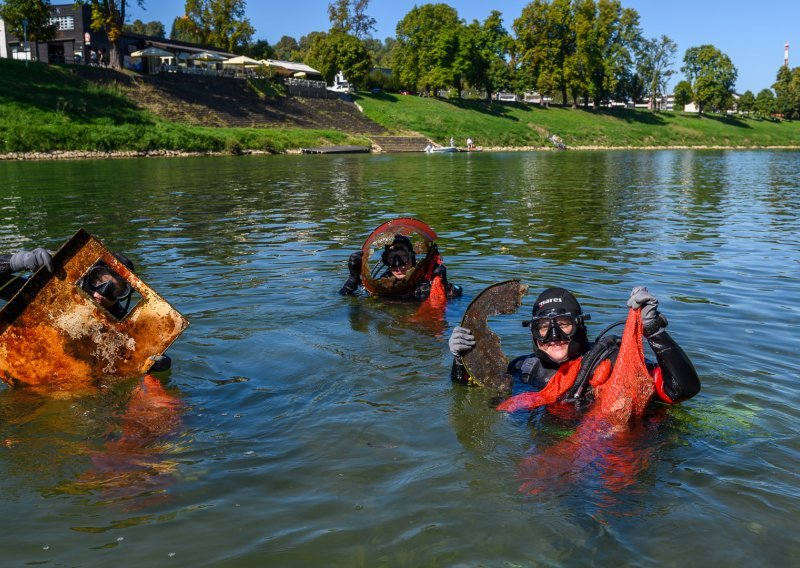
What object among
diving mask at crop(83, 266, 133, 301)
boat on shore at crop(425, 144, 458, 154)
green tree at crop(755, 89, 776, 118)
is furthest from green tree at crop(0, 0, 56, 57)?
green tree at crop(755, 89, 776, 118)

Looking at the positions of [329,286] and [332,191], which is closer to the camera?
[329,286]

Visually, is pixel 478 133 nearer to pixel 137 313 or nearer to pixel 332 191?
pixel 332 191

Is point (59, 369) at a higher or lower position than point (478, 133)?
lower

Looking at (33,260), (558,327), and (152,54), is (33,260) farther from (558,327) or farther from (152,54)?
(152,54)

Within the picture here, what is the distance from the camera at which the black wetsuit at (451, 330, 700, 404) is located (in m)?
5.54

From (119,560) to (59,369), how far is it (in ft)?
10.6

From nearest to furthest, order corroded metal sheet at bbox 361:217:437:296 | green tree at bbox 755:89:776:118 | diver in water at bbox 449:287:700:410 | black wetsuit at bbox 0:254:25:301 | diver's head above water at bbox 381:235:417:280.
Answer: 1. diver in water at bbox 449:287:700:410
2. black wetsuit at bbox 0:254:25:301
3. corroded metal sheet at bbox 361:217:437:296
4. diver's head above water at bbox 381:235:417:280
5. green tree at bbox 755:89:776:118

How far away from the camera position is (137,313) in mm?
6766

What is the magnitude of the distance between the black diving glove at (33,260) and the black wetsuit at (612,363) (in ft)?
12.6

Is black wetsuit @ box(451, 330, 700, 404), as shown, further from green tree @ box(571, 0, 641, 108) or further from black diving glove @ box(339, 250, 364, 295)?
green tree @ box(571, 0, 641, 108)

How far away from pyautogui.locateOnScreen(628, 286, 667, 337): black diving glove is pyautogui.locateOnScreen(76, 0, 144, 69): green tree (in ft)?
Answer: 191

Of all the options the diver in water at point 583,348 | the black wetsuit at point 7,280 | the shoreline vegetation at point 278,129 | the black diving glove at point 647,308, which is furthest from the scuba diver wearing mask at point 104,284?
the shoreline vegetation at point 278,129

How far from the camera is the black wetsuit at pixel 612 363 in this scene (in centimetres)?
554

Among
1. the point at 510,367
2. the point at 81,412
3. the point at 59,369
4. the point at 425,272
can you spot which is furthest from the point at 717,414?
the point at 59,369
